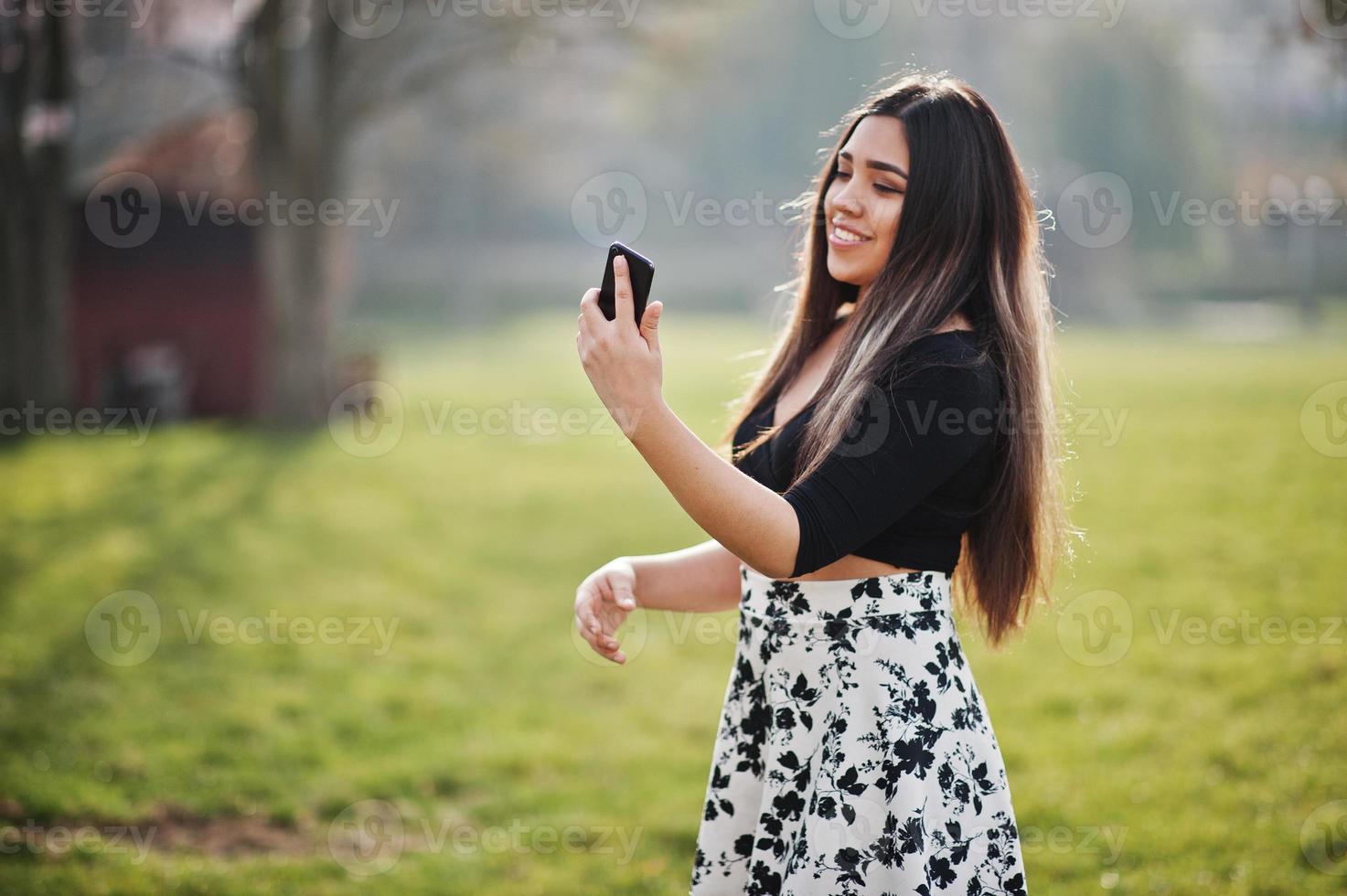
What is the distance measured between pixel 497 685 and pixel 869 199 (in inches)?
168

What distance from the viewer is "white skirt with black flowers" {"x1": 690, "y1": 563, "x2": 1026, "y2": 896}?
75.3 inches

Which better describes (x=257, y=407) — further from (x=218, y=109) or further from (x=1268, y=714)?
(x=1268, y=714)

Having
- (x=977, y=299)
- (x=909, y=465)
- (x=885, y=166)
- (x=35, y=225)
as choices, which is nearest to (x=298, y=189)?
(x=35, y=225)

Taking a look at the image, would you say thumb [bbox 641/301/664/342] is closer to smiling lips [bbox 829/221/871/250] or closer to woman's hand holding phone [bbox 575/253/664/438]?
woman's hand holding phone [bbox 575/253/664/438]

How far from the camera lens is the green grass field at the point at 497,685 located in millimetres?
3906

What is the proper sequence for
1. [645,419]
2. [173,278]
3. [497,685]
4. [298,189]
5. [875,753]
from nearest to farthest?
[645,419] → [875,753] → [497,685] → [298,189] → [173,278]

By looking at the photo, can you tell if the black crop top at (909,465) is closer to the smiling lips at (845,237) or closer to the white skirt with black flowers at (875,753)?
the white skirt with black flowers at (875,753)

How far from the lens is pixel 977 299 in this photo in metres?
2.00

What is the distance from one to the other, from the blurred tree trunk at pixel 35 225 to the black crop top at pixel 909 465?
12.7 metres

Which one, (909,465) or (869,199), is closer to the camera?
(909,465)

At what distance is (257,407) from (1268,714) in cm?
1101

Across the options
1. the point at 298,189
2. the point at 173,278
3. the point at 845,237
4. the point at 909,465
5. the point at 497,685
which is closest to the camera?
the point at 909,465

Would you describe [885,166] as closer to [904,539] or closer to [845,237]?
[845,237]

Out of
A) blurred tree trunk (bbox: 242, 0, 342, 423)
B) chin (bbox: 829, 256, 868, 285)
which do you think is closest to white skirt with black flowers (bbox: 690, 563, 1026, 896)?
chin (bbox: 829, 256, 868, 285)
